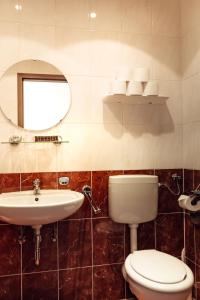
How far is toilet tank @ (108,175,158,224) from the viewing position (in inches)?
71.2

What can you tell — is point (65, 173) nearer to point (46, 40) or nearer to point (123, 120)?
point (123, 120)

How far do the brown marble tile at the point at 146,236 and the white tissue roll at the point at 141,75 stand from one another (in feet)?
3.52

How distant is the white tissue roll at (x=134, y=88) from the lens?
181 cm

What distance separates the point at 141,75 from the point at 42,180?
39.6 inches

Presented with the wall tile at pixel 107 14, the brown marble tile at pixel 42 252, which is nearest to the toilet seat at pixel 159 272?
the brown marble tile at pixel 42 252

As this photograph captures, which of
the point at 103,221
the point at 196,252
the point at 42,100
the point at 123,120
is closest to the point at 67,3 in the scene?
the point at 42,100

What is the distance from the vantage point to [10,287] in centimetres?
176

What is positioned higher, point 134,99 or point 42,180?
point 134,99

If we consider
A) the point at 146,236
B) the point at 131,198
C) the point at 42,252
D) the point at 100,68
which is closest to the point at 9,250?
the point at 42,252

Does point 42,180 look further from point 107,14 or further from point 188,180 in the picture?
point 107,14

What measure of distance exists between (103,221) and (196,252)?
2.34 ft

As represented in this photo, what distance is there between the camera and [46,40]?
1855mm

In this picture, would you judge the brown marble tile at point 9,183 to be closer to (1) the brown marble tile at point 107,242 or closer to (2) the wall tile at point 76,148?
(2) the wall tile at point 76,148

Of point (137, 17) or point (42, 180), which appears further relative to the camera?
point (137, 17)
